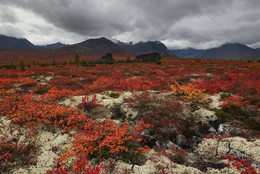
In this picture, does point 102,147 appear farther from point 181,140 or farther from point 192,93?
point 192,93

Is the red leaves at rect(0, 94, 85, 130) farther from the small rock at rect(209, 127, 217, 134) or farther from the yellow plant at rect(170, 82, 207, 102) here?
the yellow plant at rect(170, 82, 207, 102)

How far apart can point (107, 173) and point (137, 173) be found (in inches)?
39.9

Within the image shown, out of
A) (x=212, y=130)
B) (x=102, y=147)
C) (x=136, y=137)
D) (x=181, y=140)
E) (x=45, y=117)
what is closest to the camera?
(x=102, y=147)

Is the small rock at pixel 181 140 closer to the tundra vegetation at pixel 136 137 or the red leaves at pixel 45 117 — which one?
the tundra vegetation at pixel 136 137

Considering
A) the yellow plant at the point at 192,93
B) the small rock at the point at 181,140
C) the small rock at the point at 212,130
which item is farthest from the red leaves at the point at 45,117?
the yellow plant at the point at 192,93

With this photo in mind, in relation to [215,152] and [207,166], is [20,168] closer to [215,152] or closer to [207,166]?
[207,166]

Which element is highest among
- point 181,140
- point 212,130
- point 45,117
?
point 45,117

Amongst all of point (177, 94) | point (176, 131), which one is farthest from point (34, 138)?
point (177, 94)

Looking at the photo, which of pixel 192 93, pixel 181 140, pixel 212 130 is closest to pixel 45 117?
pixel 181 140

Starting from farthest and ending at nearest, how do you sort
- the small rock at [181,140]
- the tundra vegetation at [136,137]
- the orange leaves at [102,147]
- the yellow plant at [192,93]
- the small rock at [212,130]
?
the yellow plant at [192,93] < the small rock at [212,130] < the small rock at [181,140] < the orange leaves at [102,147] < the tundra vegetation at [136,137]

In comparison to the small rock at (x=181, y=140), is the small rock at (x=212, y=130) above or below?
above

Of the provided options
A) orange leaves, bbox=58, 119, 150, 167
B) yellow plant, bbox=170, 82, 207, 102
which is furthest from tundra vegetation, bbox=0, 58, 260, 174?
yellow plant, bbox=170, 82, 207, 102

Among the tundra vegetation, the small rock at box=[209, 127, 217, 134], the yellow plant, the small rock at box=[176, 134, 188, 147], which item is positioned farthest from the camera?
the yellow plant

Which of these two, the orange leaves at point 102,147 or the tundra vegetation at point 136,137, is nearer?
the tundra vegetation at point 136,137
